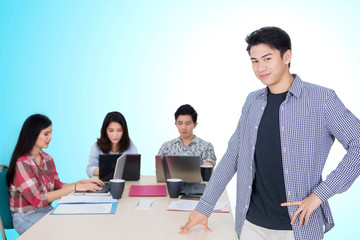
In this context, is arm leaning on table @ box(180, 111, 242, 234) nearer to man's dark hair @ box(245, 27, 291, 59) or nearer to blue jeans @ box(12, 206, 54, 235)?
man's dark hair @ box(245, 27, 291, 59)

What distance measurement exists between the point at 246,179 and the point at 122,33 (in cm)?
374

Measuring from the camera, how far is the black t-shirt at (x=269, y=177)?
1.62 metres

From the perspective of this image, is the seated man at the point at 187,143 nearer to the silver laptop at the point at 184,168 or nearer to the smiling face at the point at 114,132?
the smiling face at the point at 114,132

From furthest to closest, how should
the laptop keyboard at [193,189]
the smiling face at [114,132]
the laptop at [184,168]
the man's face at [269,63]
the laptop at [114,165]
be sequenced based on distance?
the smiling face at [114,132], the laptop at [114,165], the laptop at [184,168], the laptop keyboard at [193,189], the man's face at [269,63]

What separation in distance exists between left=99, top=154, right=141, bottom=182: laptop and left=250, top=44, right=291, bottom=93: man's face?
134 cm

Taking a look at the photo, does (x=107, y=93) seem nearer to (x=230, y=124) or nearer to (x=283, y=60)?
(x=230, y=124)

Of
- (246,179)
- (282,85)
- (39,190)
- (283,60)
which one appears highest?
(283,60)

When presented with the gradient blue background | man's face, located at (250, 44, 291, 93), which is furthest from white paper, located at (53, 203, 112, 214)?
Answer: the gradient blue background

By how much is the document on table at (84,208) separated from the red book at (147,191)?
283 mm

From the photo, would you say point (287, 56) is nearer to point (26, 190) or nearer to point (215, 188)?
point (215, 188)

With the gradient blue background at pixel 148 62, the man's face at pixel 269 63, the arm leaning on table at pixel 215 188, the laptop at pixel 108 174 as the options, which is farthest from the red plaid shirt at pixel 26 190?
the gradient blue background at pixel 148 62

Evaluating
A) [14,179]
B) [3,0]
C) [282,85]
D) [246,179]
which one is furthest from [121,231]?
[3,0]

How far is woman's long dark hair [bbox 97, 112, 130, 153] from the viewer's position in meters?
3.29

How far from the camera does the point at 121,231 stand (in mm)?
1688
